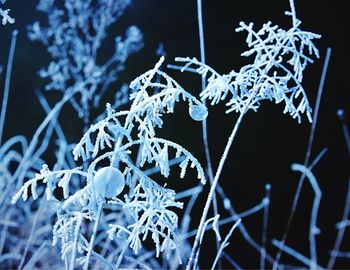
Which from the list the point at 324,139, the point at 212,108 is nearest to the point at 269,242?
the point at 324,139

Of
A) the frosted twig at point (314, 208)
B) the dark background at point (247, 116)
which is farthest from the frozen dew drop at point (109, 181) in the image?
the frosted twig at point (314, 208)

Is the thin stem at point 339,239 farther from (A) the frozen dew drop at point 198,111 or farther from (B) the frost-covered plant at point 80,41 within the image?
(A) the frozen dew drop at point 198,111

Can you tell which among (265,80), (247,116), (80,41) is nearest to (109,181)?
(265,80)

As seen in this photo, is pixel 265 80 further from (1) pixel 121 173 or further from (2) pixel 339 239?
(2) pixel 339 239

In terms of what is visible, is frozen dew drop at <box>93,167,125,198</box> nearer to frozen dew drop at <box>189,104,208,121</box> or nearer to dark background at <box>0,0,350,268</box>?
frozen dew drop at <box>189,104,208,121</box>

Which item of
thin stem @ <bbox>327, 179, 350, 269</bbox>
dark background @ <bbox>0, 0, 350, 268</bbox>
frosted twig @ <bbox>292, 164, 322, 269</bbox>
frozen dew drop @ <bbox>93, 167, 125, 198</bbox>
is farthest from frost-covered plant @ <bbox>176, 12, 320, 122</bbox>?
thin stem @ <bbox>327, 179, 350, 269</bbox>
